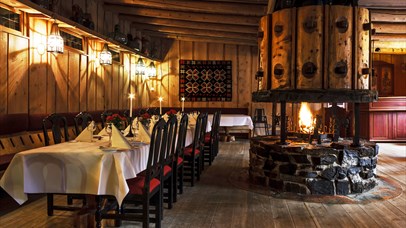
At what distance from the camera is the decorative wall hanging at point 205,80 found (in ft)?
42.5

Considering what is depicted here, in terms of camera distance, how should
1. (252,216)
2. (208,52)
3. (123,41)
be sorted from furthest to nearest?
(208,52), (123,41), (252,216)

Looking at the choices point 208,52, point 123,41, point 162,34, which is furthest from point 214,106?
point 123,41

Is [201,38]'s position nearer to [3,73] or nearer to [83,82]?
[83,82]

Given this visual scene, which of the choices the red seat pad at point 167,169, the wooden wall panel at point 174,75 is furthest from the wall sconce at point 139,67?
the red seat pad at point 167,169

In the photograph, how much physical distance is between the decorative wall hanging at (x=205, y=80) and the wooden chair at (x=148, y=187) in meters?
9.18

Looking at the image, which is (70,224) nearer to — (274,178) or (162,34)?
(274,178)

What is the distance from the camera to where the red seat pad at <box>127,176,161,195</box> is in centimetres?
347

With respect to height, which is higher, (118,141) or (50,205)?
(118,141)

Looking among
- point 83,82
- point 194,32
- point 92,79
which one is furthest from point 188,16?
point 83,82

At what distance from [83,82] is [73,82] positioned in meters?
0.46

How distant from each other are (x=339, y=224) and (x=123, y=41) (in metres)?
6.61

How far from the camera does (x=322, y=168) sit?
5.39m

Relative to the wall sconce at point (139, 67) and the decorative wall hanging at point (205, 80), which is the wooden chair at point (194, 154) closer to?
the wall sconce at point (139, 67)

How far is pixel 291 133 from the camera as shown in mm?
Result: 7141
